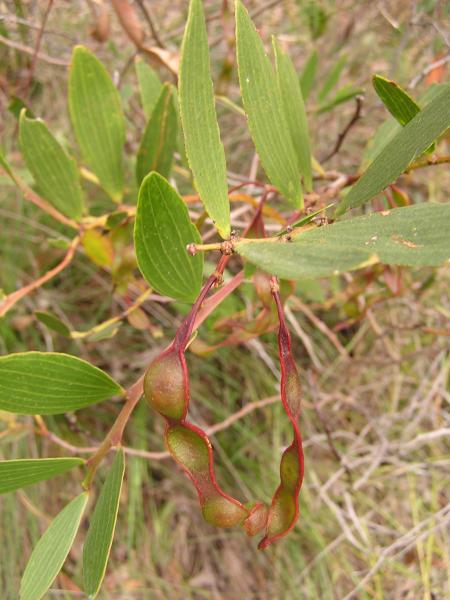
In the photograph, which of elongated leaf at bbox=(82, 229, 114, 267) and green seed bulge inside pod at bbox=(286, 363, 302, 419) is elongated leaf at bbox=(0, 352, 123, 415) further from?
elongated leaf at bbox=(82, 229, 114, 267)

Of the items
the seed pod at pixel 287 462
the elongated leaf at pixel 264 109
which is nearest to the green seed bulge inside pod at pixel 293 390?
the seed pod at pixel 287 462

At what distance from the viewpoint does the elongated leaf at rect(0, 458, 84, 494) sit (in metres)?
0.52

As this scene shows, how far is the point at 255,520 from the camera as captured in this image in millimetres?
499

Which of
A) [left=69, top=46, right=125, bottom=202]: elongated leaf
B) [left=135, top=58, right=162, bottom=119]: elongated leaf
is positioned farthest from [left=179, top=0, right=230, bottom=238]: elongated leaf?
[left=135, top=58, right=162, bottom=119]: elongated leaf

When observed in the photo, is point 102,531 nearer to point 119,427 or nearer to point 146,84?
point 119,427

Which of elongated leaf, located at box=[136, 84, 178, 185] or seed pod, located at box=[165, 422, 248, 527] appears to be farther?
A: elongated leaf, located at box=[136, 84, 178, 185]

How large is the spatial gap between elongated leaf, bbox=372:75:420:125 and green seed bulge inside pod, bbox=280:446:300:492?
1.10 feet

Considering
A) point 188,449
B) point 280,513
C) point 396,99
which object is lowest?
point 280,513

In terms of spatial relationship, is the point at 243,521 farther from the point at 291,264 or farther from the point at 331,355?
the point at 331,355

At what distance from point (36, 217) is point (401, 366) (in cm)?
115

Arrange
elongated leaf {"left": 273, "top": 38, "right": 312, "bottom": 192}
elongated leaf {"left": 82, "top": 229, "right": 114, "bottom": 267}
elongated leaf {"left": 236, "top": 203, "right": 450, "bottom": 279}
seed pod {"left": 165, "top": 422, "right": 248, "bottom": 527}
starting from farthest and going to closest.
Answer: elongated leaf {"left": 82, "top": 229, "right": 114, "bottom": 267} < elongated leaf {"left": 273, "top": 38, "right": 312, "bottom": 192} < seed pod {"left": 165, "top": 422, "right": 248, "bottom": 527} < elongated leaf {"left": 236, "top": 203, "right": 450, "bottom": 279}

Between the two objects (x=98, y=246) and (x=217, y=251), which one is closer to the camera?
(x=217, y=251)

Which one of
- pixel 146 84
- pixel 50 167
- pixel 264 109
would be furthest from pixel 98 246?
pixel 264 109

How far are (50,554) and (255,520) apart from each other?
20cm
